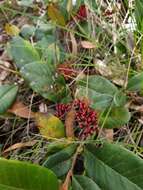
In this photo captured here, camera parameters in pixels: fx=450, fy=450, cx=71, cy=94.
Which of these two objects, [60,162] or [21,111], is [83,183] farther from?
[21,111]

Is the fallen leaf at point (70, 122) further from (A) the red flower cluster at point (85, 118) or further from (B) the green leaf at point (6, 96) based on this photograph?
(B) the green leaf at point (6, 96)

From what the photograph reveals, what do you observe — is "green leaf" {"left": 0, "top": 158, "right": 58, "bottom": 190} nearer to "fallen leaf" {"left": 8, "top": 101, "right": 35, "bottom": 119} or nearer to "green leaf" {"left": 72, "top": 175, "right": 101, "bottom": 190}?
"green leaf" {"left": 72, "top": 175, "right": 101, "bottom": 190}

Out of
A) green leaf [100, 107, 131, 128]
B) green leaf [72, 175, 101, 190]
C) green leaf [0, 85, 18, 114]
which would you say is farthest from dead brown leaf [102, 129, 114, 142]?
green leaf [0, 85, 18, 114]

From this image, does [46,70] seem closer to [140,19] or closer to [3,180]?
[140,19]

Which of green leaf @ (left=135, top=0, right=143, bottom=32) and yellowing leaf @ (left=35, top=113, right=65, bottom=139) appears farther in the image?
green leaf @ (left=135, top=0, right=143, bottom=32)

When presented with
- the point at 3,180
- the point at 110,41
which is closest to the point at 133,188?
Result: the point at 3,180

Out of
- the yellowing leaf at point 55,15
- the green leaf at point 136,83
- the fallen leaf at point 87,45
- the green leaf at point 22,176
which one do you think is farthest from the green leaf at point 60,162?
the yellowing leaf at point 55,15
